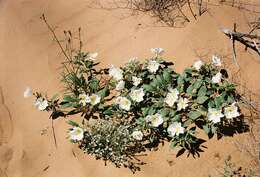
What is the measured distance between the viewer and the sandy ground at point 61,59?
14.4ft

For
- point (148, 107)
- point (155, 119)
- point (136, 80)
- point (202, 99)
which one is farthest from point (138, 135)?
point (202, 99)

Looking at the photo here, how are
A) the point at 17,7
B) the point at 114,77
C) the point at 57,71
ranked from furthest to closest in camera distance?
the point at 17,7, the point at 57,71, the point at 114,77

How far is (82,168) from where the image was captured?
4445mm

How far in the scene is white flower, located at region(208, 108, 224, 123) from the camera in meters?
4.14

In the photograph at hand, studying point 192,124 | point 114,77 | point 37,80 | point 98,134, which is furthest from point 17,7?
point 192,124

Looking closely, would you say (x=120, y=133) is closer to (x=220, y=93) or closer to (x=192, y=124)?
(x=192, y=124)

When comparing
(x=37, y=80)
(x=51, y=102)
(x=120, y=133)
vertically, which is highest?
(x=37, y=80)

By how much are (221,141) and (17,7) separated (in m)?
Result: 3.27

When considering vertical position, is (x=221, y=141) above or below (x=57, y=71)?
below

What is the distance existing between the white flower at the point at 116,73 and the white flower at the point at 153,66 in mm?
294

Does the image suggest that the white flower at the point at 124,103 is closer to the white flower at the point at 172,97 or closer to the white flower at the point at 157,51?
the white flower at the point at 172,97

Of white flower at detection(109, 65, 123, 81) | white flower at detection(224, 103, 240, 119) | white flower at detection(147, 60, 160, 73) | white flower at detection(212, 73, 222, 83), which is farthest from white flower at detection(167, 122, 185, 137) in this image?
white flower at detection(109, 65, 123, 81)

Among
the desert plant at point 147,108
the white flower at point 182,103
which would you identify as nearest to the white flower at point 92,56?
the desert plant at point 147,108

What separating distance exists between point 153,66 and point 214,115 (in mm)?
845
